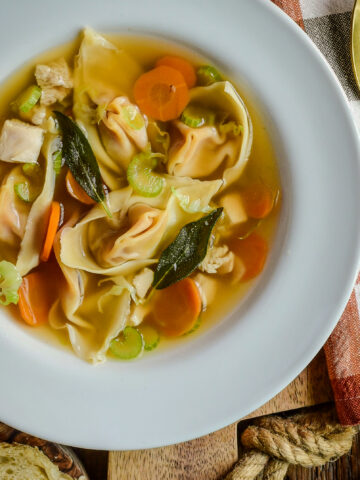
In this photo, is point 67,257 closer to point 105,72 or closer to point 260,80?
point 105,72

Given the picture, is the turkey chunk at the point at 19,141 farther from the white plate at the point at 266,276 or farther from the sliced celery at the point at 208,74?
the sliced celery at the point at 208,74

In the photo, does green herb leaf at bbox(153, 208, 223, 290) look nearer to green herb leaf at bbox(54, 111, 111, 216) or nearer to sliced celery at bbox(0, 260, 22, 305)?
green herb leaf at bbox(54, 111, 111, 216)

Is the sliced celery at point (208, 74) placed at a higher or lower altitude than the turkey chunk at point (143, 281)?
higher

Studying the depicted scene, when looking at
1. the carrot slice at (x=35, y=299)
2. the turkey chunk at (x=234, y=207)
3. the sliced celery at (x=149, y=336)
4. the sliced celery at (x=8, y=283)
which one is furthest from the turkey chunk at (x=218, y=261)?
the sliced celery at (x=8, y=283)

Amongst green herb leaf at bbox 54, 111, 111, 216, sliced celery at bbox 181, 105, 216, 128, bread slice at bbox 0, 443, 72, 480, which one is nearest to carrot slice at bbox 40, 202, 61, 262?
green herb leaf at bbox 54, 111, 111, 216

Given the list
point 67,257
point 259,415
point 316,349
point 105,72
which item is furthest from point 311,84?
point 259,415

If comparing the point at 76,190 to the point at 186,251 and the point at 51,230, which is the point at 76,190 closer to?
the point at 51,230

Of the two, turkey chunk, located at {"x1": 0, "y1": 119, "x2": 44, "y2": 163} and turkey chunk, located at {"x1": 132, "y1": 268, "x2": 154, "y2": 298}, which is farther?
turkey chunk, located at {"x1": 132, "y1": 268, "x2": 154, "y2": 298}
